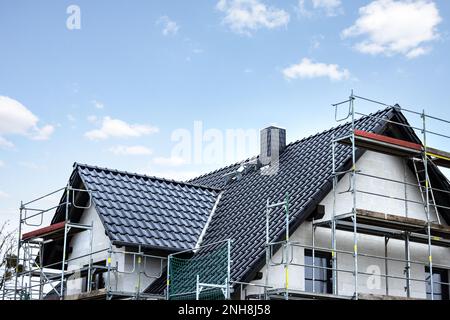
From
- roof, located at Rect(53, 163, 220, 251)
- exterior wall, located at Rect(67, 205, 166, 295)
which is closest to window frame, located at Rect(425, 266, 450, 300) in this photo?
roof, located at Rect(53, 163, 220, 251)

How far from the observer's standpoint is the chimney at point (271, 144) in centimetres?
1820

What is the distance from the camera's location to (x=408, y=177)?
53.7 ft

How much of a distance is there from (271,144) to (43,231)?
5787 millimetres


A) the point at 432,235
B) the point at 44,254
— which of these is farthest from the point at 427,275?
the point at 44,254

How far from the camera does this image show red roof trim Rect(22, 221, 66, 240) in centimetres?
1662

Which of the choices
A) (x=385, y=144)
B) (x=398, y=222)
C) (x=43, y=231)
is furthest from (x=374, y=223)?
(x=43, y=231)

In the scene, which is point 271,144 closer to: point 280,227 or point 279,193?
point 279,193

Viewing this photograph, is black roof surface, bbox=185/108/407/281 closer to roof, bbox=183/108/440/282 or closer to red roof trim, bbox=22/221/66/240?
roof, bbox=183/108/440/282

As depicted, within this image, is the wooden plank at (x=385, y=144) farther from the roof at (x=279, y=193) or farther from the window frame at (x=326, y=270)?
the window frame at (x=326, y=270)

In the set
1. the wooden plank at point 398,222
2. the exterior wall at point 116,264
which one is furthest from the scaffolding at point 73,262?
the wooden plank at point 398,222

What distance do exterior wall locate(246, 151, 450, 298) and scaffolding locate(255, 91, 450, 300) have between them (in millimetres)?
77

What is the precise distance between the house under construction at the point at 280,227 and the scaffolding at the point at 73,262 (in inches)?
1.5

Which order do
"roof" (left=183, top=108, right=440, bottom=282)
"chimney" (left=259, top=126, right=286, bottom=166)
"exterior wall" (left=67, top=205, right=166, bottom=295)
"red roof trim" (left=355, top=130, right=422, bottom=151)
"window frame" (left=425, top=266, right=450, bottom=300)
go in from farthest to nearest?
"chimney" (left=259, top=126, right=286, bottom=166) → "window frame" (left=425, top=266, right=450, bottom=300) → "exterior wall" (left=67, top=205, right=166, bottom=295) → "red roof trim" (left=355, top=130, right=422, bottom=151) → "roof" (left=183, top=108, right=440, bottom=282)

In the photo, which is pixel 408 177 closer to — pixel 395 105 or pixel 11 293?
pixel 395 105
